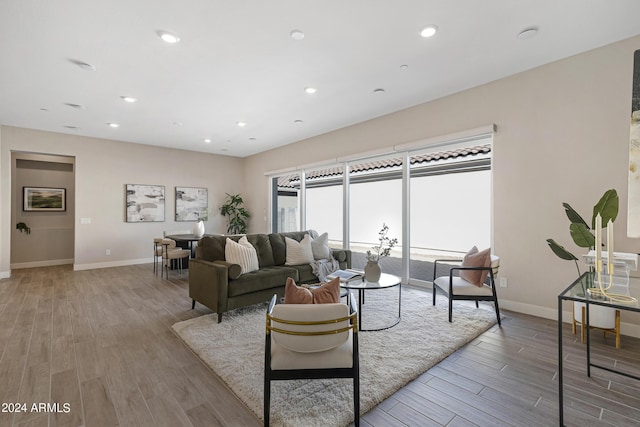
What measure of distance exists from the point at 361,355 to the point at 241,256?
1.89 m

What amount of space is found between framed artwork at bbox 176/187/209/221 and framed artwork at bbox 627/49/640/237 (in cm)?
823

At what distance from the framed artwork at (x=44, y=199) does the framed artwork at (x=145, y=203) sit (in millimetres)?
1782

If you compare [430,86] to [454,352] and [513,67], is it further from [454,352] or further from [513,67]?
[454,352]

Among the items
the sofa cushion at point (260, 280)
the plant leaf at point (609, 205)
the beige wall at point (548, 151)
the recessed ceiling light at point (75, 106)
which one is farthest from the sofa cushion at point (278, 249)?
the recessed ceiling light at point (75, 106)

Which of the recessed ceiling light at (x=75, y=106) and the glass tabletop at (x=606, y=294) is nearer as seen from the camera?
the glass tabletop at (x=606, y=294)

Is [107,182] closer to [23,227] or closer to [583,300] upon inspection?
[23,227]

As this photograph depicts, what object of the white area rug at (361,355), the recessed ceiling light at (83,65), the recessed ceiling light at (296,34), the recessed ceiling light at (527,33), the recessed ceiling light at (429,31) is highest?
the recessed ceiling light at (527,33)

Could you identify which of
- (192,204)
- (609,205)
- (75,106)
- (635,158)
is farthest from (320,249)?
(192,204)

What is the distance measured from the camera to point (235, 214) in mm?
8508

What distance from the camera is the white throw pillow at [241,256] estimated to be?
11.8 ft

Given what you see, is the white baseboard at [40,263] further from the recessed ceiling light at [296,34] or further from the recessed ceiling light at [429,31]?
the recessed ceiling light at [429,31]

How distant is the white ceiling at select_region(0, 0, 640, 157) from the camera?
246cm

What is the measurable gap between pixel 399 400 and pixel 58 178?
29.3ft

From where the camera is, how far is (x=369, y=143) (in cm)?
537
